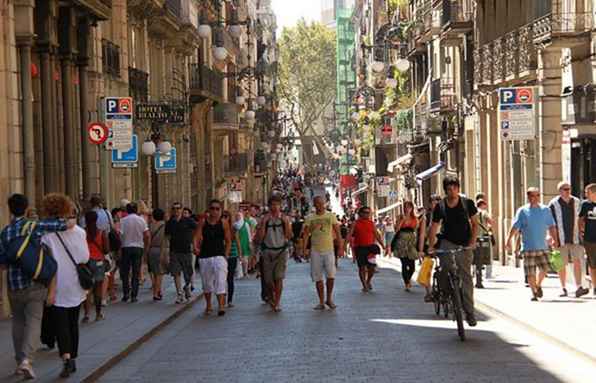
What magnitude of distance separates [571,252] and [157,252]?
6853mm

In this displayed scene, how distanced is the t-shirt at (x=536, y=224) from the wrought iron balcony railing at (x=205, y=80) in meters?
33.2

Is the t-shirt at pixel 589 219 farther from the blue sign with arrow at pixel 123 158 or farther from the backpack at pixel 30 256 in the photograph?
the blue sign with arrow at pixel 123 158

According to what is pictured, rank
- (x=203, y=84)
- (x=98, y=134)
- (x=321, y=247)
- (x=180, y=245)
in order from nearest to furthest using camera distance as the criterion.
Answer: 1. (x=321, y=247)
2. (x=180, y=245)
3. (x=98, y=134)
4. (x=203, y=84)

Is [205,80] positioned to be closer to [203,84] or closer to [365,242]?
[203,84]

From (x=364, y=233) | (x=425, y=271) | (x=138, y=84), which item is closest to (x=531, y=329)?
(x=425, y=271)

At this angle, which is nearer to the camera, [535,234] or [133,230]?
[535,234]

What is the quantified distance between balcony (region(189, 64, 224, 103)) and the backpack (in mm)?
40045

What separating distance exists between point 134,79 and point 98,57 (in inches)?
261

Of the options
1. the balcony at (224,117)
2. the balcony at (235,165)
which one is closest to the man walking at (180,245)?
the balcony at (224,117)

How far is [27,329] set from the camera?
12859 millimetres

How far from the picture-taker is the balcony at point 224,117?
199 feet

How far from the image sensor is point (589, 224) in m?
19.8

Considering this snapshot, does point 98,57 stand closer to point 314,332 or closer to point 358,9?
point 314,332

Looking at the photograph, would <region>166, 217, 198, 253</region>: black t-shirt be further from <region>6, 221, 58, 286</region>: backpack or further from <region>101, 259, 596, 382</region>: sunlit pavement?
<region>6, 221, 58, 286</region>: backpack
